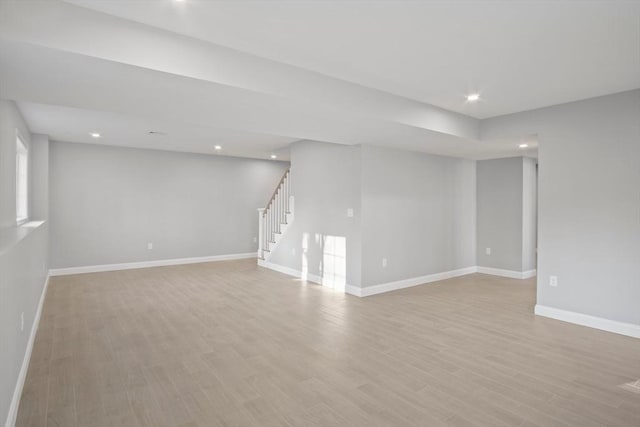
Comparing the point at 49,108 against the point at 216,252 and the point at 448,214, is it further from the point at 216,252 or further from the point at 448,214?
the point at 448,214

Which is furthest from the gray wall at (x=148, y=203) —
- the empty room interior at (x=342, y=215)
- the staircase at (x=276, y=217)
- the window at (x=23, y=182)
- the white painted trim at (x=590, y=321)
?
the white painted trim at (x=590, y=321)

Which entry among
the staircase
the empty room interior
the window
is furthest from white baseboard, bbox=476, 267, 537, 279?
the window

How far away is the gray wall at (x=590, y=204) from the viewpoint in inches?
147

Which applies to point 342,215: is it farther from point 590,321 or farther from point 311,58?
point 590,321

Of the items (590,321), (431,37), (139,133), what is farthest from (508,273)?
(139,133)

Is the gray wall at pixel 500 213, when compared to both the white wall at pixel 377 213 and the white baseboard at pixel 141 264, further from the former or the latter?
the white baseboard at pixel 141 264

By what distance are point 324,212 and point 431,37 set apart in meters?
3.78

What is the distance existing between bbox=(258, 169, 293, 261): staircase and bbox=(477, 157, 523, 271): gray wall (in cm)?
389

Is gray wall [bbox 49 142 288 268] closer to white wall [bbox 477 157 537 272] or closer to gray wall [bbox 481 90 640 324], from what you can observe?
Result: white wall [bbox 477 157 537 272]

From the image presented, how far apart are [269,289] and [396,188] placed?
2633 mm

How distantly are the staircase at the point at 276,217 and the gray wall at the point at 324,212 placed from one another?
0.71 ft

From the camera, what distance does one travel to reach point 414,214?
19.8 ft

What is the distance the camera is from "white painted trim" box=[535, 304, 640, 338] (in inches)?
146

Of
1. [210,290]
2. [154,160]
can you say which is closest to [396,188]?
[210,290]
